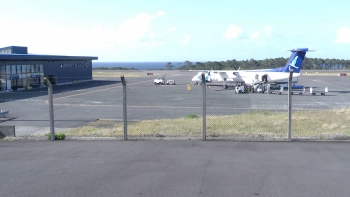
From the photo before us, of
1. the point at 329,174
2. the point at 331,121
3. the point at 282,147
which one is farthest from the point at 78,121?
the point at 329,174

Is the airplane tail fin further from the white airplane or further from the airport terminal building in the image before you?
the airport terminal building

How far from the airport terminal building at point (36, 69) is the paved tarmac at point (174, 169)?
4155cm

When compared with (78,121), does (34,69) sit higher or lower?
higher

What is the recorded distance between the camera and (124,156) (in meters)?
9.27

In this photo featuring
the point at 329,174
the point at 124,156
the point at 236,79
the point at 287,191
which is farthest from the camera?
the point at 236,79

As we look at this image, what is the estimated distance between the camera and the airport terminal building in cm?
4888

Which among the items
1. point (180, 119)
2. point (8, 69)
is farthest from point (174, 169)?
point (8, 69)

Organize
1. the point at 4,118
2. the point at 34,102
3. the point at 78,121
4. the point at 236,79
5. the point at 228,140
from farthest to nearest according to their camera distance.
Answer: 1. the point at 236,79
2. the point at 34,102
3. the point at 4,118
4. the point at 78,121
5. the point at 228,140

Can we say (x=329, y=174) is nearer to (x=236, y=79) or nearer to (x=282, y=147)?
(x=282, y=147)

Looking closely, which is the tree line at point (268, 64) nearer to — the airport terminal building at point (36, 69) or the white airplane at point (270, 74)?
the airport terminal building at point (36, 69)

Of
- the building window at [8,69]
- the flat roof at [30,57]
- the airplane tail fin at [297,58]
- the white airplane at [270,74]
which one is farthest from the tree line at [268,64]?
the building window at [8,69]

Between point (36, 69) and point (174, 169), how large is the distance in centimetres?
5304

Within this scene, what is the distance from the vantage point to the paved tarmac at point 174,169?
22.4 ft

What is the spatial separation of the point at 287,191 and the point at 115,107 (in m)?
25.3
